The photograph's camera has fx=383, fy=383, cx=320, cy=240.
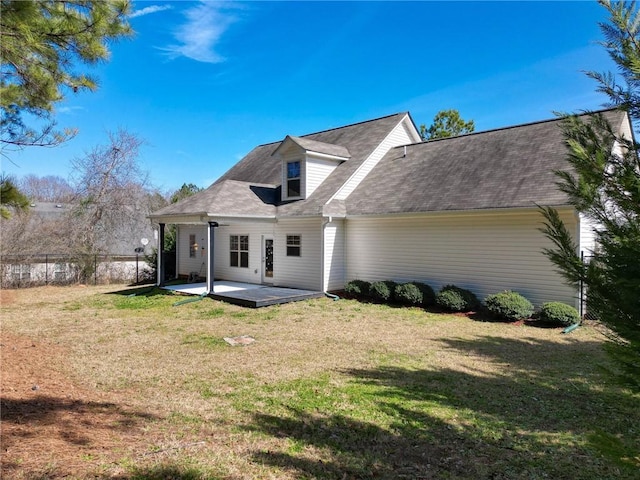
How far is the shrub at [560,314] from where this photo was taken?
979 cm

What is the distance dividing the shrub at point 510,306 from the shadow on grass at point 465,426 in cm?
357

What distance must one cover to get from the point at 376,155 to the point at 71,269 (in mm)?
15576

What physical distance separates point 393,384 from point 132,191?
2111 centimetres

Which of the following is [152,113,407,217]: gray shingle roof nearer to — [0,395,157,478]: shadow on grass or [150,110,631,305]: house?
[150,110,631,305]: house

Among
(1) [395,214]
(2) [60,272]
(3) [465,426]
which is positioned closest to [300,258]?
(1) [395,214]

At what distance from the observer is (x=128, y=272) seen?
20188 millimetres

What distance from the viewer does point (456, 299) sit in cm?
1155

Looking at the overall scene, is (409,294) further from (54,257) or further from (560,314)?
(54,257)

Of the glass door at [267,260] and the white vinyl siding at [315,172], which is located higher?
the white vinyl siding at [315,172]

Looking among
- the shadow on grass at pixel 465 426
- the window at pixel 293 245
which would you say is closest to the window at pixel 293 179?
the window at pixel 293 245

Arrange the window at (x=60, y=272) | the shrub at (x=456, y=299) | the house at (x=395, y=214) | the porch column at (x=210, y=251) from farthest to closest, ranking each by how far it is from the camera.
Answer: the window at (x=60, y=272) < the porch column at (x=210, y=251) < the shrub at (x=456, y=299) < the house at (x=395, y=214)

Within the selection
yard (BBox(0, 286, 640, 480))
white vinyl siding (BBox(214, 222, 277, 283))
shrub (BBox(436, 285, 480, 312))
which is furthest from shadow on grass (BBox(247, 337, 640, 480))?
white vinyl siding (BBox(214, 222, 277, 283))

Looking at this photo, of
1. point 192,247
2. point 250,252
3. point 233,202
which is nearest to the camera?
point 233,202

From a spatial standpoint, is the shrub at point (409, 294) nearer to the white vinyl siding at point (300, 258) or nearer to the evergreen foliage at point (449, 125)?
the white vinyl siding at point (300, 258)
